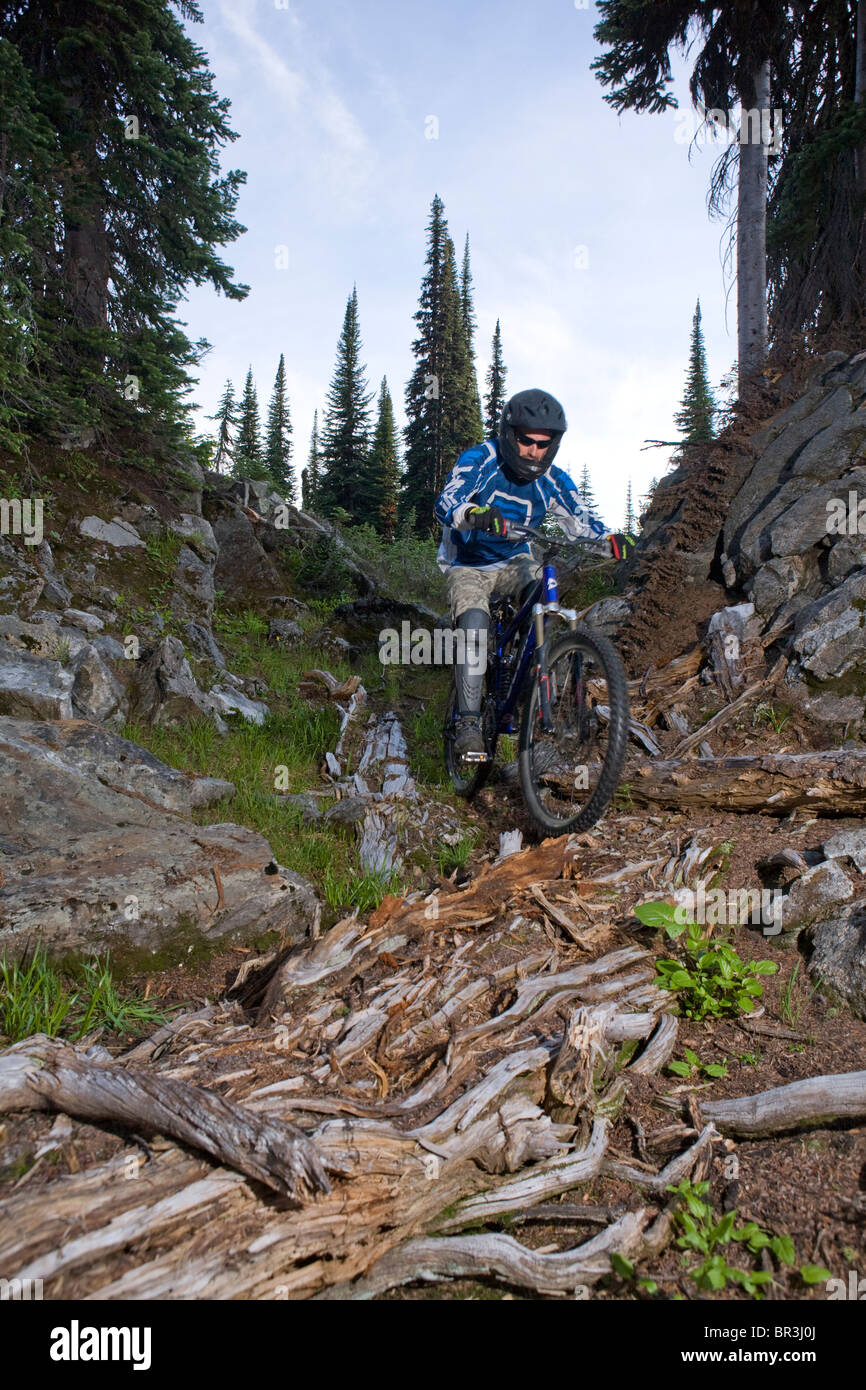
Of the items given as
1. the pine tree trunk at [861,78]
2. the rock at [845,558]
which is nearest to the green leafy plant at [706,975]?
the rock at [845,558]

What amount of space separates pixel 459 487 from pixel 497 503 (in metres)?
0.39

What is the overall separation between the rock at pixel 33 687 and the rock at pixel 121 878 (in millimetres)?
828

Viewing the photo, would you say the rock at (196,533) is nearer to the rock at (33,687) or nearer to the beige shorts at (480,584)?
the rock at (33,687)

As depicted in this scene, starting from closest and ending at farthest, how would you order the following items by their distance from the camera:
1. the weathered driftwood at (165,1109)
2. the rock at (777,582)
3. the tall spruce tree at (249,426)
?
the weathered driftwood at (165,1109) → the rock at (777,582) → the tall spruce tree at (249,426)

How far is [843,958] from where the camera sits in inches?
124

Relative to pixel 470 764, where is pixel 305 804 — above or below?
below

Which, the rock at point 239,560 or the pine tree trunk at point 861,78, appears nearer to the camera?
the pine tree trunk at point 861,78

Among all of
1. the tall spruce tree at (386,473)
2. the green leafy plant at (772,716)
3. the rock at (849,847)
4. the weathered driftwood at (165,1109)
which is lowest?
the weathered driftwood at (165,1109)

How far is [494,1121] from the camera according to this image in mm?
2457

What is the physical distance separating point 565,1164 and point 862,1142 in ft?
3.16

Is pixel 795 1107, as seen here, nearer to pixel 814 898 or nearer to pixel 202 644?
pixel 814 898

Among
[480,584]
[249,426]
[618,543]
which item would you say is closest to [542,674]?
[618,543]

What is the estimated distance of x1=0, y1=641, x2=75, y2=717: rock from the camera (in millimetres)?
5258

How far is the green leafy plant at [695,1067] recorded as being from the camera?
2.74 m
